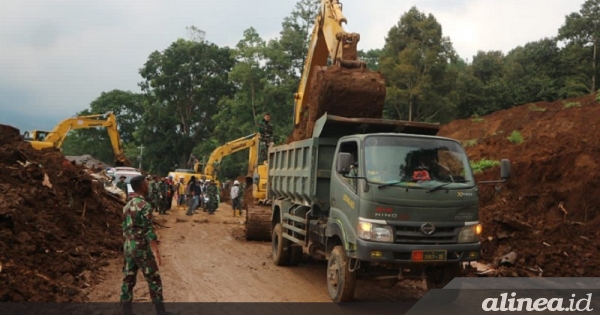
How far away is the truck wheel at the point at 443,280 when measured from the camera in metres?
7.47

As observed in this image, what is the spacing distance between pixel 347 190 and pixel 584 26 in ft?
117

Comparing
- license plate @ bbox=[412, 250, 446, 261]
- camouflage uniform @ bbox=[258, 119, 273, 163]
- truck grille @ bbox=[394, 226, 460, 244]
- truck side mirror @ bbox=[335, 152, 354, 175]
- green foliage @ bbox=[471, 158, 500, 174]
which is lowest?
license plate @ bbox=[412, 250, 446, 261]

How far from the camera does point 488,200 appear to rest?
15.9 metres

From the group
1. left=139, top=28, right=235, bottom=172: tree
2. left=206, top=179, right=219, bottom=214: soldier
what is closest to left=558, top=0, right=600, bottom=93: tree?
left=206, top=179, right=219, bottom=214: soldier

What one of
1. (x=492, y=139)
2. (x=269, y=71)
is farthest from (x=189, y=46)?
(x=492, y=139)

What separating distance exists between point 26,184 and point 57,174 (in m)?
1.70

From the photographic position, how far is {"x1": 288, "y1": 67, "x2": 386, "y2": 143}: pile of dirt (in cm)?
987

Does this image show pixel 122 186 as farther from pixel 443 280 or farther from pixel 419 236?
pixel 419 236

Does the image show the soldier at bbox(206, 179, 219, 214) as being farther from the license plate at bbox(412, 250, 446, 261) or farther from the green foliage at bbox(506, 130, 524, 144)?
the license plate at bbox(412, 250, 446, 261)

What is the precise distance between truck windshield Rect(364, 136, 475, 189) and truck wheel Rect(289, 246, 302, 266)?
392 cm

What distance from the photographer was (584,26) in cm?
3622

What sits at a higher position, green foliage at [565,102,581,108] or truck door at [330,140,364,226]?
green foliage at [565,102,581,108]

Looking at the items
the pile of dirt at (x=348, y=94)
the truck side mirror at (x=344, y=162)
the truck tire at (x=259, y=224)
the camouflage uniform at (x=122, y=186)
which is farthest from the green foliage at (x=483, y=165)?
the camouflage uniform at (x=122, y=186)

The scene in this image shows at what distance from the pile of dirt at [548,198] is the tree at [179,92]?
32015 millimetres
